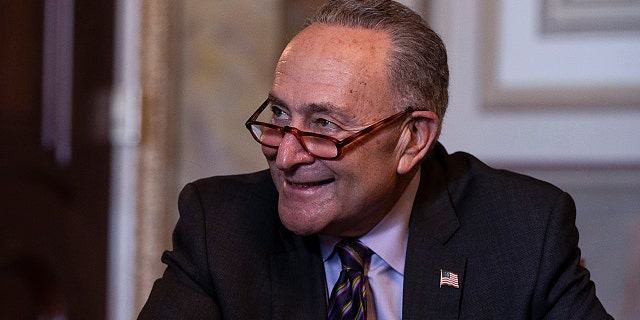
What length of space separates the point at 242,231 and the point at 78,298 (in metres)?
1.68

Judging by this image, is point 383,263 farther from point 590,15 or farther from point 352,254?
point 590,15

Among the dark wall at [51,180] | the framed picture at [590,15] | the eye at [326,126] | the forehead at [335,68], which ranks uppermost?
the framed picture at [590,15]

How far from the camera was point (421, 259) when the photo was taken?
7.63 ft

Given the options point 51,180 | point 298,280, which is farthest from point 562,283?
point 51,180

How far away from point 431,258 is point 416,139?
278 mm

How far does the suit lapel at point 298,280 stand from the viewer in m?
2.24

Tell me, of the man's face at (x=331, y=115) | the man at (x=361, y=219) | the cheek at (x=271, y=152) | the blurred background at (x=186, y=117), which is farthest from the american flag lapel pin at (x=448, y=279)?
the blurred background at (x=186, y=117)

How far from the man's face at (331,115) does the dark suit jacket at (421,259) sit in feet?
0.49

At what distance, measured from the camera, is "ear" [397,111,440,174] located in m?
2.30

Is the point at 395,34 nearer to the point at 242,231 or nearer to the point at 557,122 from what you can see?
the point at 242,231

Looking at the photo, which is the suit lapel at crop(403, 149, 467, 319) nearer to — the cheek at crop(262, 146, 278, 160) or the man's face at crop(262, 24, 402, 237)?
the man's face at crop(262, 24, 402, 237)

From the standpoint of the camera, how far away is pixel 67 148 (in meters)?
3.82

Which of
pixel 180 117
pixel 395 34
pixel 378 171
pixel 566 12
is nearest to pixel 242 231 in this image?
pixel 378 171

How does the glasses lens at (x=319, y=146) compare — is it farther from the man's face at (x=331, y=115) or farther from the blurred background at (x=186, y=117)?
the blurred background at (x=186, y=117)
